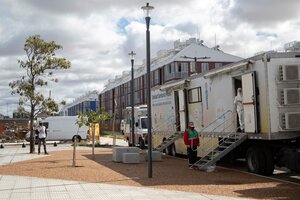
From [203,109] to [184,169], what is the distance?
11.3 feet

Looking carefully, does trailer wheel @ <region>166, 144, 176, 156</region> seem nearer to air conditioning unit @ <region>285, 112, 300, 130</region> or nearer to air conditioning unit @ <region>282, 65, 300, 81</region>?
air conditioning unit @ <region>285, 112, 300, 130</region>

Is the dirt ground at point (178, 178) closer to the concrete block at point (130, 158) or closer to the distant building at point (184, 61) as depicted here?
the concrete block at point (130, 158)

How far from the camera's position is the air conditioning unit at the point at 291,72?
523 inches

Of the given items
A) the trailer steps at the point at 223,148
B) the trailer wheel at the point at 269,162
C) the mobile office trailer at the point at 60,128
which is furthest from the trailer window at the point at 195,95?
the mobile office trailer at the point at 60,128

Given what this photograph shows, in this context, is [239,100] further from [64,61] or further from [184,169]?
[64,61]

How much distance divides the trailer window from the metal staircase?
1.63 m

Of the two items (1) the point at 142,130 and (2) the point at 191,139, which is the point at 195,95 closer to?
(2) the point at 191,139

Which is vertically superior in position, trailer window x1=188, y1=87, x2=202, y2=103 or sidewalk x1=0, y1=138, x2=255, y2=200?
trailer window x1=188, y1=87, x2=202, y2=103

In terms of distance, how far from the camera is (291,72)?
1338cm

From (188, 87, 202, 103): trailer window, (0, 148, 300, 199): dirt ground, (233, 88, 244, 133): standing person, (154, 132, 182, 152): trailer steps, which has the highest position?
(188, 87, 202, 103): trailer window

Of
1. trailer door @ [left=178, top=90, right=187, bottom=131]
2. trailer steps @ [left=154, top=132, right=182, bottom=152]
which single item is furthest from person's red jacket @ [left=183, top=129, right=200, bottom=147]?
trailer steps @ [left=154, top=132, right=182, bottom=152]

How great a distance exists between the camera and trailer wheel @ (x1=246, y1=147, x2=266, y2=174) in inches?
547

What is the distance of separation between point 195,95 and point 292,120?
6.40 m

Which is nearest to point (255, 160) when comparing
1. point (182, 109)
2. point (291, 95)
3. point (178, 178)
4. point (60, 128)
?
point (291, 95)
